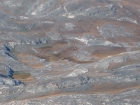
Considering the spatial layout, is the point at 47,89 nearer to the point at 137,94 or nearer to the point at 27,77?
the point at 137,94

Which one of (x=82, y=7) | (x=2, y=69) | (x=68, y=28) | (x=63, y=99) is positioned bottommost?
(x=63, y=99)

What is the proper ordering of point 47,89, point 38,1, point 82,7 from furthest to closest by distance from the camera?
point 38,1 < point 82,7 < point 47,89

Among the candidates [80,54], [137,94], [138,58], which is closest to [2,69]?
[80,54]

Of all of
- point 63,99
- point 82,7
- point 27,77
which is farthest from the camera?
point 82,7

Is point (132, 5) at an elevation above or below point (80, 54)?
above

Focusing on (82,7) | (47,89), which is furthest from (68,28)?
(47,89)

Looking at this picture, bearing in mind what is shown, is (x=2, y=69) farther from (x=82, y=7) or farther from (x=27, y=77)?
(x=82, y=7)

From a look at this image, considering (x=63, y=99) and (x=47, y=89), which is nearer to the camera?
(x=63, y=99)
